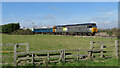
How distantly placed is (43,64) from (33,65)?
0.70 metres

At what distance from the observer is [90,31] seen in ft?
152

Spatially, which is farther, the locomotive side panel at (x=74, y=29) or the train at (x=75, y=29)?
the locomotive side panel at (x=74, y=29)

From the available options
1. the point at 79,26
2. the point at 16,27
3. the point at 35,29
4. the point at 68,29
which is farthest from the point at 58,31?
A: the point at 16,27

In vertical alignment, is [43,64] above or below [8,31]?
below

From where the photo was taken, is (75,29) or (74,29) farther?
(74,29)

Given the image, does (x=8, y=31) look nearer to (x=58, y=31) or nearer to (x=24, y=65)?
(x=58, y=31)

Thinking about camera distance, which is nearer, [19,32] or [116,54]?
[116,54]

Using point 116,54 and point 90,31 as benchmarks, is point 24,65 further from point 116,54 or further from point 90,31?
point 90,31

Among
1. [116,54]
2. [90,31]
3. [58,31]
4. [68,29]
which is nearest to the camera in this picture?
[116,54]

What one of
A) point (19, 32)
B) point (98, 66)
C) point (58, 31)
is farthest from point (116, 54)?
point (19, 32)

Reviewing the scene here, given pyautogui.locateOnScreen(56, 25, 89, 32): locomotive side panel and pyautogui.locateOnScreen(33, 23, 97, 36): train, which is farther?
pyautogui.locateOnScreen(56, 25, 89, 32): locomotive side panel

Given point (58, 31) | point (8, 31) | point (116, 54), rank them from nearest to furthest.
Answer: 1. point (116, 54)
2. point (58, 31)
3. point (8, 31)

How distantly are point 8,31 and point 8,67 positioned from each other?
6885 centimetres

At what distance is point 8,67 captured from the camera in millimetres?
8773
